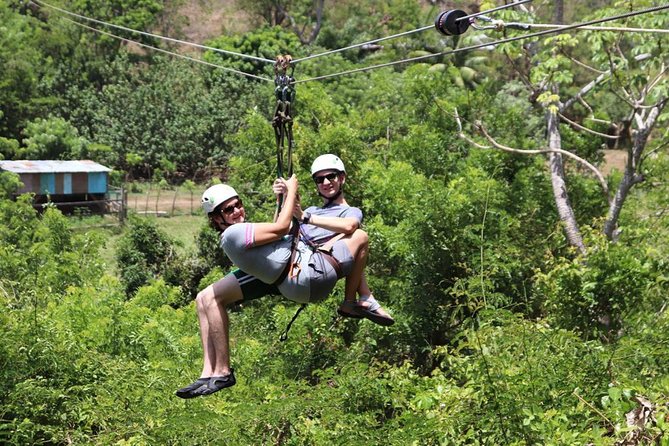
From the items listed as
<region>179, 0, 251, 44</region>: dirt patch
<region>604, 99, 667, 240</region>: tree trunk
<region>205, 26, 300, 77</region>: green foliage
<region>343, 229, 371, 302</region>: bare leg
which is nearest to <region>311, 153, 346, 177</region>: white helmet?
<region>343, 229, 371, 302</region>: bare leg

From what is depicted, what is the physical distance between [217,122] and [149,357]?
20581 millimetres

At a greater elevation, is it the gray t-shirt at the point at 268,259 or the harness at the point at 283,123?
the harness at the point at 283,123

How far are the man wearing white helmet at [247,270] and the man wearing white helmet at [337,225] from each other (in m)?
0.13

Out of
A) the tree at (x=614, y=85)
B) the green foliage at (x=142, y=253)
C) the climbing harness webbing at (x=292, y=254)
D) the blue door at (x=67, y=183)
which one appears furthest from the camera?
the blue door at (x=67, y=183)

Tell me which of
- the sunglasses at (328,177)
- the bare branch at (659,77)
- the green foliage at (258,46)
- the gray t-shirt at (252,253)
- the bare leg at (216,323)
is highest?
the green foliage at (258,46)

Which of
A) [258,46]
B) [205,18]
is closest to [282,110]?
[258,46]

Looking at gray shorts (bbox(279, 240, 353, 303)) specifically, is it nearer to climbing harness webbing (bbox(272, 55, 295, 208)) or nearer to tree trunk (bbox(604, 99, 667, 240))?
climbing harness webbing (bbox(272, 55, 295, 208))

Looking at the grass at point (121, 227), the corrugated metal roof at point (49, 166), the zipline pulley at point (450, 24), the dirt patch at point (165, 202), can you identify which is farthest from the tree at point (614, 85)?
the dirt patch at point (165, 202)

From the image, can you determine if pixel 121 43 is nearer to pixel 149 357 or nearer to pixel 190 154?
pixel 190 154

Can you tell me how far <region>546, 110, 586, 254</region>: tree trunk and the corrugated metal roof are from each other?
635 inches

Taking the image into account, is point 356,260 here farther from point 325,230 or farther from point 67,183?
point 67,183

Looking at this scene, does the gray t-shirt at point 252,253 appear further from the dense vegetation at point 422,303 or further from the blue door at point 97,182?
the blue door at point 97,182

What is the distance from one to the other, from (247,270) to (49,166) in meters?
21.0

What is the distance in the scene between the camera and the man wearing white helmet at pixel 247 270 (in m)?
4.03
